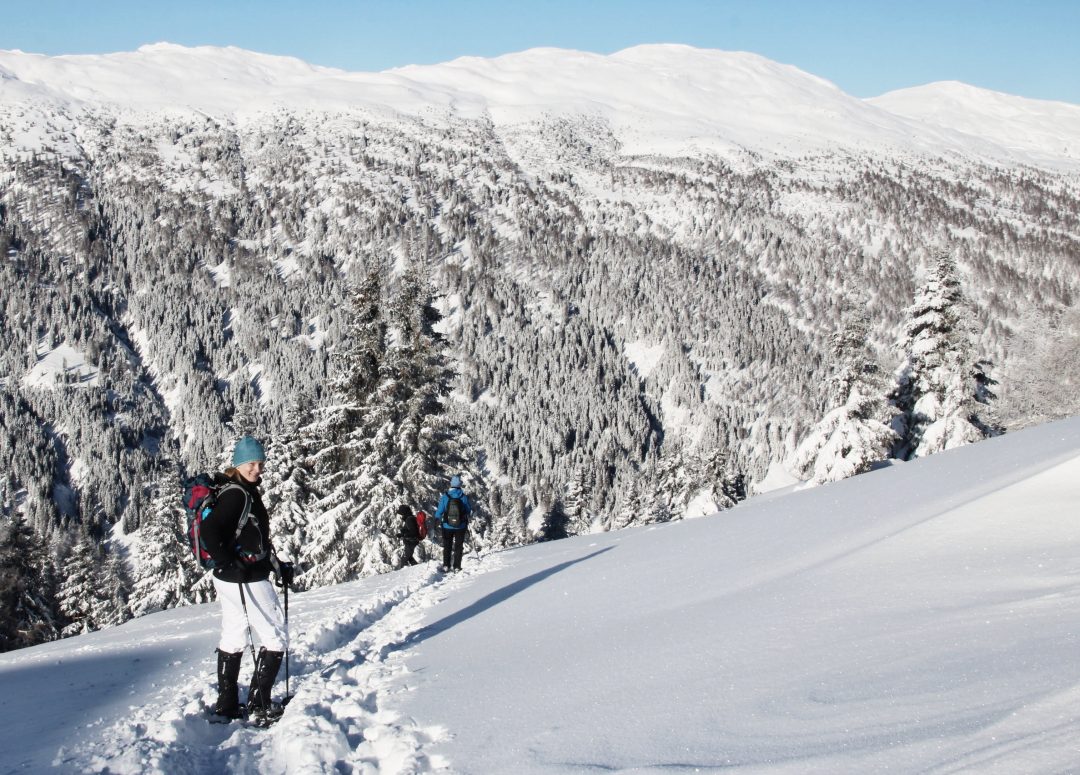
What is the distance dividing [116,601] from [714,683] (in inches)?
2343

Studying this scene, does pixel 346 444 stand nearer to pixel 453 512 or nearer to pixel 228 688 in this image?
pixel 453 512

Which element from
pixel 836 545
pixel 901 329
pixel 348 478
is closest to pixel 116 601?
pixel 348 478

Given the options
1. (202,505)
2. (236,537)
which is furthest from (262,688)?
(202,505)

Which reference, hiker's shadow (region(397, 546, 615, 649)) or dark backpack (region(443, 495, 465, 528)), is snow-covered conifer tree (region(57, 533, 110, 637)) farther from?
hiker's shadow (region(397, 546, 615, 649))

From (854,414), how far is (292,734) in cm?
2432

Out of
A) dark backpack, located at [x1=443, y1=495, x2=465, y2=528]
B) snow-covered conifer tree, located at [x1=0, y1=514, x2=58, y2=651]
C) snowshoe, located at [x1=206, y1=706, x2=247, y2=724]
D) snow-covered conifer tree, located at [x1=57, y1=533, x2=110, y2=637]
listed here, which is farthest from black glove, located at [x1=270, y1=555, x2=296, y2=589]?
snow-covered conifer tree, located at [x1=57, y1=533, x2=110, y2=637]

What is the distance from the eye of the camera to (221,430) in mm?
186875

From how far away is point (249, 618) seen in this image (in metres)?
5.50

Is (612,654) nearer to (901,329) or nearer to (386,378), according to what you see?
(386,378)

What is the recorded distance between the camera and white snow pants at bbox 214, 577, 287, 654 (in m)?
5.46

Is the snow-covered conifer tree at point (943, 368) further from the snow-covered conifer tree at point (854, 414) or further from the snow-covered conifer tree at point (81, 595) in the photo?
the snow-covered conifer tree at point (81, 595)

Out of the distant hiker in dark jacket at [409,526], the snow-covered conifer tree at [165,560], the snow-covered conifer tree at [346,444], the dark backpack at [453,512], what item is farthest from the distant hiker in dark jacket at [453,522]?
the snow-covered conifer tree at [165,560]

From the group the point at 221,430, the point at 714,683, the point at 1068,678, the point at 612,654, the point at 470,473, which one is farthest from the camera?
the point at 221,430

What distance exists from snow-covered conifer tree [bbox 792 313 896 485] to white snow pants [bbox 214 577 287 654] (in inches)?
878
